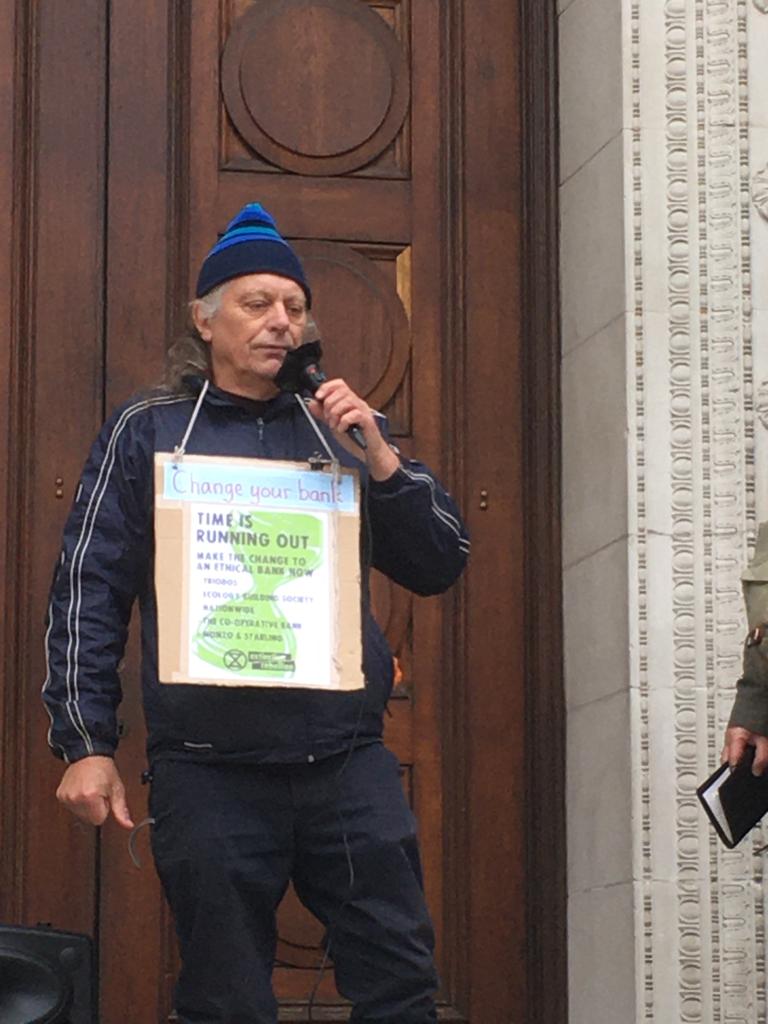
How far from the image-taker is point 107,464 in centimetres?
474

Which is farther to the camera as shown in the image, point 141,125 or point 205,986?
point 141,125

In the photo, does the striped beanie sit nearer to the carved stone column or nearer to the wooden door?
the wooden door

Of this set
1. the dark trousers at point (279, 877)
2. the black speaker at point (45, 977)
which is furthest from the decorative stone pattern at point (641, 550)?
the black speaker at point (45, 977)

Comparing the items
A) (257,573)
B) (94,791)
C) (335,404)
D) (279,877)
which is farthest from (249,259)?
Answer: (279,877)

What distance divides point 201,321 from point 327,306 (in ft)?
4.08

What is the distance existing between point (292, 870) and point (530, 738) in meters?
1.57

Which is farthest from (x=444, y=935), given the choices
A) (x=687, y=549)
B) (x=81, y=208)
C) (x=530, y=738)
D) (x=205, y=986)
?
(x=81, y=208)

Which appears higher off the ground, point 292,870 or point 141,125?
point 141,125

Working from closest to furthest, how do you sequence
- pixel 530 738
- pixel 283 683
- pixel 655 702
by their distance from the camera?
pixel 283 683, pixel 655 702, pixel 530 738

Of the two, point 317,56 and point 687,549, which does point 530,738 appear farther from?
point 317,56

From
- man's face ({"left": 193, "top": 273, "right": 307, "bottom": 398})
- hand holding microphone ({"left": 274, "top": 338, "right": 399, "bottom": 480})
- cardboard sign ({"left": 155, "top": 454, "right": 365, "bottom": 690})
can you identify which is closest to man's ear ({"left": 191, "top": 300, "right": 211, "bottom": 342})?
man's face ({"left": 193, "top": 273, "right": 307, "bottom": 398})

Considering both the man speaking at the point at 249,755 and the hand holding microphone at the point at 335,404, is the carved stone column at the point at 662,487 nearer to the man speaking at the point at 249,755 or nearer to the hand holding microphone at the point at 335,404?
the man speaking at the point at 249,755

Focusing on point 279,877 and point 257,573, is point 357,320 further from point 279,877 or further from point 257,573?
point 279,877

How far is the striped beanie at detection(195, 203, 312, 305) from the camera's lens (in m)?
4.90
